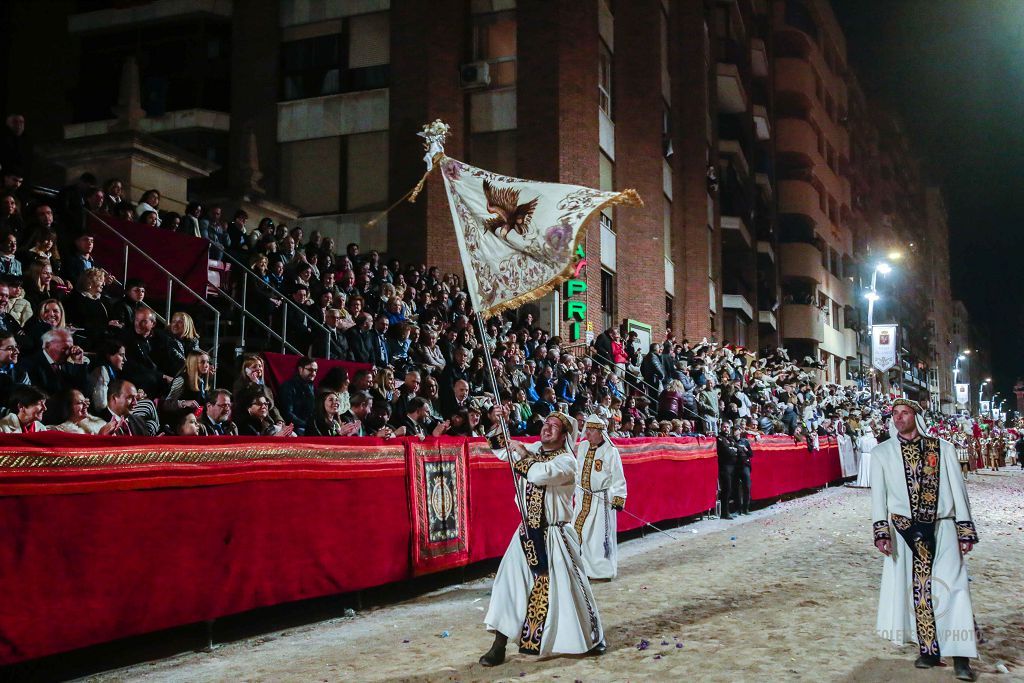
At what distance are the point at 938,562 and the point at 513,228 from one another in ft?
14.4

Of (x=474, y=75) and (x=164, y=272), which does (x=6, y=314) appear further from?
(x=474, y=75)

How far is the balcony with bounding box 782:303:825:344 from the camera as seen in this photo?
52219mm

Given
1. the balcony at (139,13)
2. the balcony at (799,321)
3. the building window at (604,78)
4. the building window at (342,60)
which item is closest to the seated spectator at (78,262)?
the building window at (342,60)

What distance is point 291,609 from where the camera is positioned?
8516 millimetres

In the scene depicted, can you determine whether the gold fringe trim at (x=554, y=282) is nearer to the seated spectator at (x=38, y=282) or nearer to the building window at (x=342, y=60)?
the seated spectator at (x=38, y=282)

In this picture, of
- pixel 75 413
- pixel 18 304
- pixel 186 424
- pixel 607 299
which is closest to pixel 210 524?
pixel 186 424

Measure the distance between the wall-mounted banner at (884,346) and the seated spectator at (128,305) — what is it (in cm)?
4680

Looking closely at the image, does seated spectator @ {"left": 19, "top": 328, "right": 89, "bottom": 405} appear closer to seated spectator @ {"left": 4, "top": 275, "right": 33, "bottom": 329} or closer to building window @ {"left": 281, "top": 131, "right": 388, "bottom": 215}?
seated spectator @ {"left": 4, "top": 275, "right": 33, "bottom": 329}

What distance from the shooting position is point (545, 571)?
691 centimetres

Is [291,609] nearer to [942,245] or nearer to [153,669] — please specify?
[153,669]

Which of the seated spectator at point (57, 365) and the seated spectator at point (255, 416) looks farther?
the seated spectator at point (255, 416)

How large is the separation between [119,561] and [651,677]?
11.7 ft

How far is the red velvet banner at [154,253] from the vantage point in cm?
1184

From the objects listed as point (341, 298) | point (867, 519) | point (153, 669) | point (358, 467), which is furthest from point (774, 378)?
point (153, 669)
